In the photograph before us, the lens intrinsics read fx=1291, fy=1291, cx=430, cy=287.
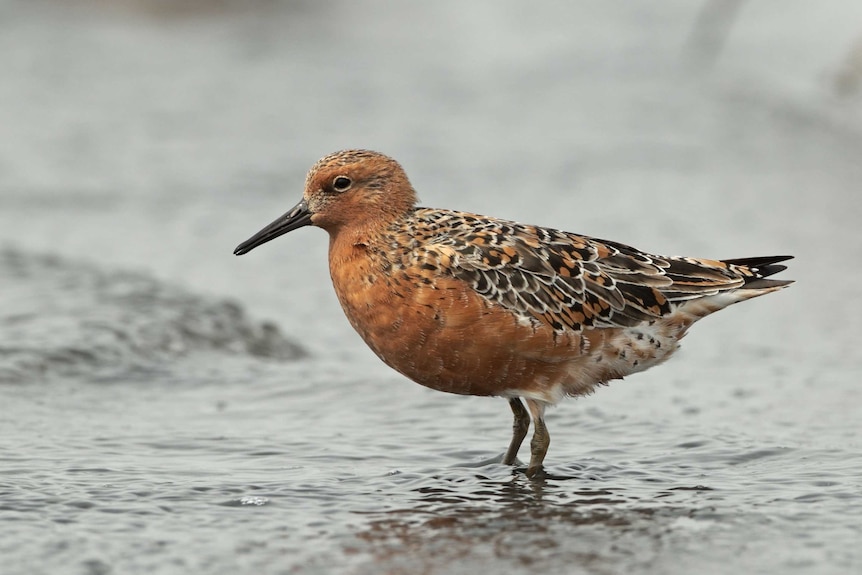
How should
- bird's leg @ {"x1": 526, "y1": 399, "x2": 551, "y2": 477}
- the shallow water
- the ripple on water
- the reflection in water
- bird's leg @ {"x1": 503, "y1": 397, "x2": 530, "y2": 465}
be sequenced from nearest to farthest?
the reflection in water → the shallow water → bird's leg @ {"x1": 526, "y1": 399, "x2": 551, "y2": 477} → bird's leg @ {"x1": 503, "y1": 397, "x2": 530, "y2": 465} → the ripple on water

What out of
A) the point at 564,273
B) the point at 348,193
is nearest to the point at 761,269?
the point at 564,273

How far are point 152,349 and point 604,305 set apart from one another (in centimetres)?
415

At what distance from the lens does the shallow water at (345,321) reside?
6.52 m

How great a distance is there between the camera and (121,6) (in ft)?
78.8

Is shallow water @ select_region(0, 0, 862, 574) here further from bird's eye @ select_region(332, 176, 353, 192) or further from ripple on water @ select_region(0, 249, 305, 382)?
bird's eye @ select_region(332, 176, 353, 192)

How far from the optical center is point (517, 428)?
811 centimetres

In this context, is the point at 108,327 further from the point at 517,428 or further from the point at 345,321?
the point at 517,428

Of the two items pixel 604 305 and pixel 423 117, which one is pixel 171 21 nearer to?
pixel 423 117

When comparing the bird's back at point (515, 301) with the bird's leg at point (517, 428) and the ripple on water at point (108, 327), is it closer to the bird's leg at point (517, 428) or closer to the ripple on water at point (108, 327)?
the bird's leg at point (517, 428)

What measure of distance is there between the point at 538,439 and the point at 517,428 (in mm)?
385

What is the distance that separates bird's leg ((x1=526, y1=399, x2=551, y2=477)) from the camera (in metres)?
7.69

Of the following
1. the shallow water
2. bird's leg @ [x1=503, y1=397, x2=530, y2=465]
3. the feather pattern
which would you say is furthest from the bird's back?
the shallow water

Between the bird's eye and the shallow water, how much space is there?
1633 mm

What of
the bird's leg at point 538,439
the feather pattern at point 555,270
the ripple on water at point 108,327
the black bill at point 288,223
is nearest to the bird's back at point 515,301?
the feather pattern at point 555,270
